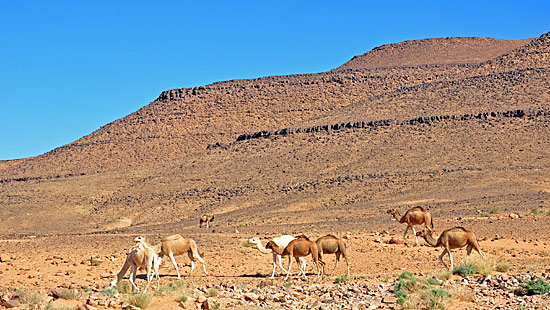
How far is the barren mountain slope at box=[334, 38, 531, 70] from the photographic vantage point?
125 meters

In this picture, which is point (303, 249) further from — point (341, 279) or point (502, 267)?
point (502, 267)

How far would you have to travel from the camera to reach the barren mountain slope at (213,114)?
88.8m

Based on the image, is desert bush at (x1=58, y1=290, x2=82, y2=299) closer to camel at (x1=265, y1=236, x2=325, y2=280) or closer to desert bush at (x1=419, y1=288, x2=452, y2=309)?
camel at (x1=265, y1=236, x2=325, y2=280)

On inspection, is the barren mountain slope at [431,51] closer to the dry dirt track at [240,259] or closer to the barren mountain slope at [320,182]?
the barren mountain slope at [320,182]

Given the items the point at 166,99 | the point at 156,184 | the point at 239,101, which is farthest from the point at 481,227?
the point at 166,99

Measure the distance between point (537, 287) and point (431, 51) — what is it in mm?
119246

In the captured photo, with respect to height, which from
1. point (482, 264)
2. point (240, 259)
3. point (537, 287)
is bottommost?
point (537, 287)

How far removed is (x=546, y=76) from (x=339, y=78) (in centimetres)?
3097

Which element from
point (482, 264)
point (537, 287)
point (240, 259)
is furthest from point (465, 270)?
point (240, 259)

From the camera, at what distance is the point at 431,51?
5167 inches

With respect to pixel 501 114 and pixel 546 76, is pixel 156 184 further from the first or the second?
pixel 546 76

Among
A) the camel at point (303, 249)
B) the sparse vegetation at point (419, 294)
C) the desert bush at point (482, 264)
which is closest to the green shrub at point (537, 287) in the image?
the sparse vegetation at point (419, 294)

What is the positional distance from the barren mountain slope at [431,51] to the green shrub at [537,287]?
4238 inches

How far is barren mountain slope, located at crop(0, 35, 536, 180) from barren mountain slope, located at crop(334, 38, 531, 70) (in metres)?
25.1
